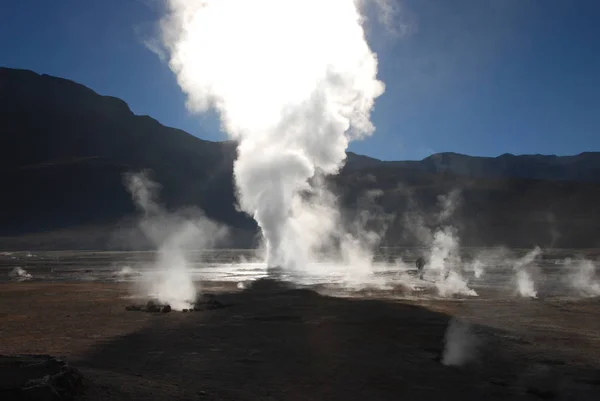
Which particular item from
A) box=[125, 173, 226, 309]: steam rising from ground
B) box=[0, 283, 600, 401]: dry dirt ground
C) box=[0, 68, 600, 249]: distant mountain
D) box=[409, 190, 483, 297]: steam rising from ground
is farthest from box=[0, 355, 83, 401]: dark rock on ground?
box=[0, 68, 600, 249]: distant mountain

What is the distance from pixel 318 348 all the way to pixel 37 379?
6.54m

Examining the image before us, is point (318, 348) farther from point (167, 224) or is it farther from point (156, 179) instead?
point (156, 179)

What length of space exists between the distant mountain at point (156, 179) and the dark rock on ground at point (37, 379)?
97.6m

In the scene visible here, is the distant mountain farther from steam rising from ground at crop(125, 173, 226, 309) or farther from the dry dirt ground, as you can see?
the dry dirt ground

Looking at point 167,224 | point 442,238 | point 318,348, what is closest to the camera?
point 318,348

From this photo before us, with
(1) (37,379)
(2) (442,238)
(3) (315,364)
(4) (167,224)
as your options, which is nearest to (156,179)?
(4) (167,224)

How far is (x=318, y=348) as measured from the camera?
11.8 m

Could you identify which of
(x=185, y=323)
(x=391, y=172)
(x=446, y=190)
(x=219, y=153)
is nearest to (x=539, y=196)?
(x=446, y=190)

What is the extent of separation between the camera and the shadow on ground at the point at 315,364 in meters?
8.33

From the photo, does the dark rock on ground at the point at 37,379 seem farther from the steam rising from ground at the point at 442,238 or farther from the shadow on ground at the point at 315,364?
the steam rising from ground at the point at 442,238

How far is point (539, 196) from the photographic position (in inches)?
4808

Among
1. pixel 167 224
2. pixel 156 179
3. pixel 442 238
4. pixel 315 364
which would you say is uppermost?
pixel 156 179

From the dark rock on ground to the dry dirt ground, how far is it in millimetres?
365

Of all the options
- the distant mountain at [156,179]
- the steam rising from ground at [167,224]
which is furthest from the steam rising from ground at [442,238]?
the steam rising from ground at [167,224]
